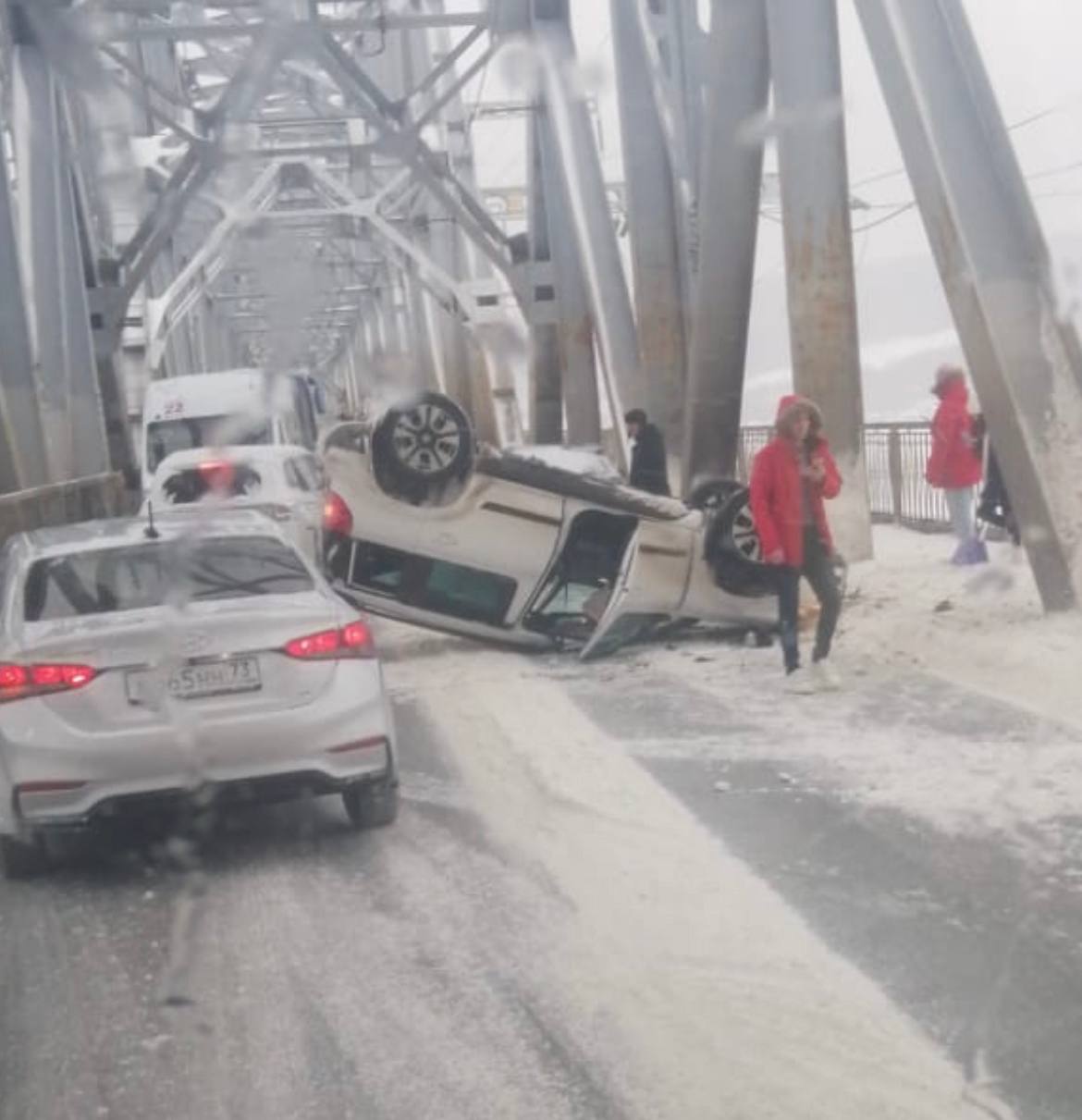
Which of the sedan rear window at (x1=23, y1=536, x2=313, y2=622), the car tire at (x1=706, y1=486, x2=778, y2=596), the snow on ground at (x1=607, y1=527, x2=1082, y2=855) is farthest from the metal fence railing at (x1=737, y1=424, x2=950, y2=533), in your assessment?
the sedan rear window at (x1=23, y1=536, x2=313, y2=622)

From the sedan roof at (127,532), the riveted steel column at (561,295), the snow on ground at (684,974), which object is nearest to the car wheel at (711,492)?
the snow on ground at (684,974)

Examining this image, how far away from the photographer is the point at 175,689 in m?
6.85

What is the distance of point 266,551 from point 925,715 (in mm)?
3501

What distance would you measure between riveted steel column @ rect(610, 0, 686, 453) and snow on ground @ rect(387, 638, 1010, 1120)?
1344 centimetres

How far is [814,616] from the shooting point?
12.8 m

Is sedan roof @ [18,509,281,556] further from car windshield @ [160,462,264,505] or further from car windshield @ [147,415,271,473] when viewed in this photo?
car windshield @ [147,415,271,473]

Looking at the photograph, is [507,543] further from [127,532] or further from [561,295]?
[561,295]

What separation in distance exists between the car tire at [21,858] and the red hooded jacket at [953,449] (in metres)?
8.88

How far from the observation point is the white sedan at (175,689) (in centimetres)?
679

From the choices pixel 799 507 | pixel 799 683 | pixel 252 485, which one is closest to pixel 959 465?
pixel 799 507

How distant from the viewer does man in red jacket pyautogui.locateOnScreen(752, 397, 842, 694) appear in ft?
34.6

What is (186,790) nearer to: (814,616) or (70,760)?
(70,760)

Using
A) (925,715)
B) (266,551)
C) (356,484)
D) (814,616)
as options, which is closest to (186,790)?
(266,551)

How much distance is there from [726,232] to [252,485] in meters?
4.69
